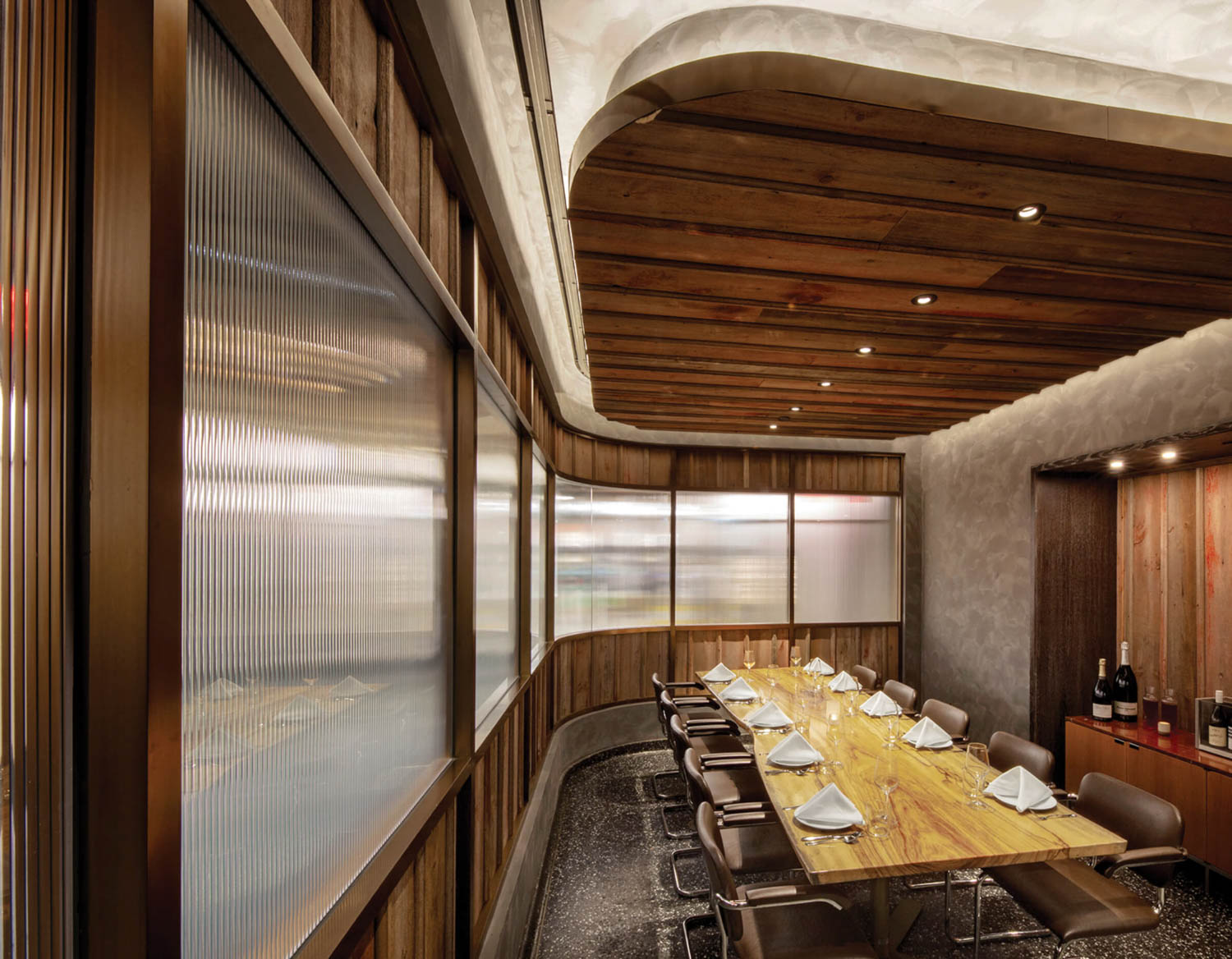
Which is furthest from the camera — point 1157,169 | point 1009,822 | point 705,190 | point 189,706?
point 1009,822

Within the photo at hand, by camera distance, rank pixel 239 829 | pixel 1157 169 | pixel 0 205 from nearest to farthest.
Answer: pixel 0 205
pixel 239 829
pixel 1157 169

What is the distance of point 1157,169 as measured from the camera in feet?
5.73

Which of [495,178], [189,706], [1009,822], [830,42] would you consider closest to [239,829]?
[189,706]

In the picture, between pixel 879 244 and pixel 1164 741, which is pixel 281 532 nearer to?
pixel 879 244

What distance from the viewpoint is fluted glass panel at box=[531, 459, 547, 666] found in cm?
375

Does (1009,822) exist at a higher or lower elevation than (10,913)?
lower

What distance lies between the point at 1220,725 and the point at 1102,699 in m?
0.87

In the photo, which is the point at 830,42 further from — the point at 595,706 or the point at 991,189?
the point at 595,706

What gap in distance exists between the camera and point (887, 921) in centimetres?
255

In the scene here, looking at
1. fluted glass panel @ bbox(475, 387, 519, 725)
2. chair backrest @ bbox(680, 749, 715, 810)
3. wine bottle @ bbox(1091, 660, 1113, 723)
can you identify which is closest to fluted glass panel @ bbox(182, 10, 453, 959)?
fluted glass panel @ bbox(475, 387, 519, 725)

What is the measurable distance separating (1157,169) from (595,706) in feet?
15.6

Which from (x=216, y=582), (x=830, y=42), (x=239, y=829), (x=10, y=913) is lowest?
(x=239, y=829)

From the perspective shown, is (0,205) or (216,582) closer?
(0,205)

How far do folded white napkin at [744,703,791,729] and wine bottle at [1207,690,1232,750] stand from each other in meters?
1.98
